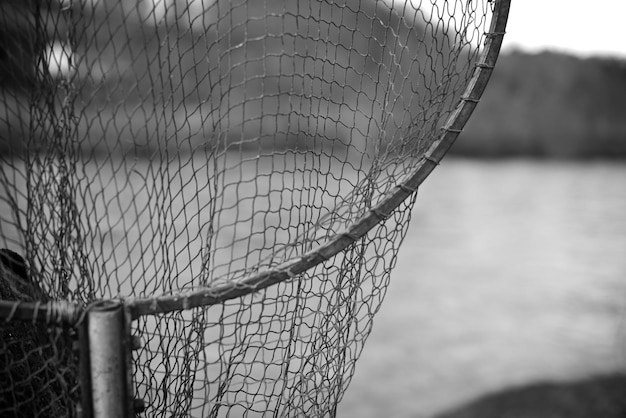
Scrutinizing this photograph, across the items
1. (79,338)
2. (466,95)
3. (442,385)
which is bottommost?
(442,385)

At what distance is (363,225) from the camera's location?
1.42m

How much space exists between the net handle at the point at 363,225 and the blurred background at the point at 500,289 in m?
0.33

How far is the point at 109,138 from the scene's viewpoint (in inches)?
378

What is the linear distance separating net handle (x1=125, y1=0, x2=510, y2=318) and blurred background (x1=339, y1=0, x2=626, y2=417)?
33cm

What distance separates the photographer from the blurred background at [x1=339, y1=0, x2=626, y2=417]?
11.6 feet

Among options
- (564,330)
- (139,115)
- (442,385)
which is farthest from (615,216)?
(139,115)

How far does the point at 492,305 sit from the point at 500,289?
0.46m

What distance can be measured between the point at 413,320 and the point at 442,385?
978 millimetres

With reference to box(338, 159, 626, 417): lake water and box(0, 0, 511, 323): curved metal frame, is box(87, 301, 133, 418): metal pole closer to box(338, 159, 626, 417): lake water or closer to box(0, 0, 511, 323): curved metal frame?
box(0, 0, 511, 323): curved metal frame

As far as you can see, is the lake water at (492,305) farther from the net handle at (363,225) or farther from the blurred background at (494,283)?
the net handle at (363,225)

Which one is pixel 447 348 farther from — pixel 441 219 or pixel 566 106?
pixel 566 106

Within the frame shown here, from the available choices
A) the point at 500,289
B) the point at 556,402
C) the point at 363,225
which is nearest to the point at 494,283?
the point at 500,289

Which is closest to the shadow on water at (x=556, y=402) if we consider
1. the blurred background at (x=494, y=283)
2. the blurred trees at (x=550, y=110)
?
the blurred background at (x=494, y=283)

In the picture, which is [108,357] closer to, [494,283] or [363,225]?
[363,225]
